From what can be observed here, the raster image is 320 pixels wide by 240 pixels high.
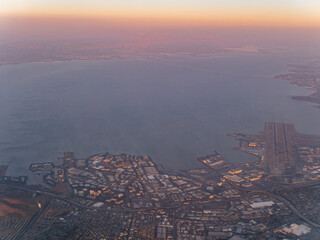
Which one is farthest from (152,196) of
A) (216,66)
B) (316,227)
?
(216,66)

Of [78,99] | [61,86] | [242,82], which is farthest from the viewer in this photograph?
[242,82]

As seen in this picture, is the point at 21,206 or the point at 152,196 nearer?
the point at 21,206

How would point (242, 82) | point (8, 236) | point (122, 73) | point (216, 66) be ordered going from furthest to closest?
point (216, 66), point (122, 73), point (242, 82), point (8, 236)

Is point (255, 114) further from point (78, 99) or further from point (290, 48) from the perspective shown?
point (290, 48)

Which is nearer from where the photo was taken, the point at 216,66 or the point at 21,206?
the point at 21,206

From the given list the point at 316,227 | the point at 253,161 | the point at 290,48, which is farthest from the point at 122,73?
the point at 290,48

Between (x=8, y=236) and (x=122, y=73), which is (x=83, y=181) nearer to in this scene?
(x=8, y=236)
